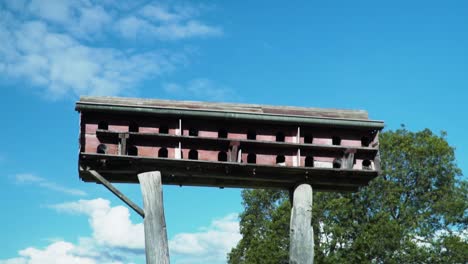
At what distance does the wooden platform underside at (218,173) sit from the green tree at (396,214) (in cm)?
987

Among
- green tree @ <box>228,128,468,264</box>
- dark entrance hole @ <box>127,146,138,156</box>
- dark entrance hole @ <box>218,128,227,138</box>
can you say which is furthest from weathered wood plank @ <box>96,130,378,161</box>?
green tree @ <box>228,128,468,264</box>

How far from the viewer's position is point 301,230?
1265cm

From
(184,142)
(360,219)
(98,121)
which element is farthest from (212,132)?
(360,219)

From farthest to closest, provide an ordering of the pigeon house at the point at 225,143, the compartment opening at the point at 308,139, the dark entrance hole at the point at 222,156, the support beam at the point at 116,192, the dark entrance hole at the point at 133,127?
the compartment opening at the point at 308,139 < the dark entrance hole at the point at 222,156 < the dark entrance hole at the point at 133,127 < the pigeon house at the point at 225,143 < the support beam at the point at 116,192

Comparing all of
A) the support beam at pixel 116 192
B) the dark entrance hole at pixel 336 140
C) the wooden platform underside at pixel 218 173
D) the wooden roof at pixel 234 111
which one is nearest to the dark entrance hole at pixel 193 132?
the wooden roof at pixel 234 111

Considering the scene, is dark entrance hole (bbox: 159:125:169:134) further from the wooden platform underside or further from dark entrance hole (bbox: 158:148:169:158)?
the wooden platform underside

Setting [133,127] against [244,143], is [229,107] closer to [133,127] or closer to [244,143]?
[244,143]

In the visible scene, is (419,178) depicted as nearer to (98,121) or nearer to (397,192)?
(397,192)

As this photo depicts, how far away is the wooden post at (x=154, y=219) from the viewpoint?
38.8 feet

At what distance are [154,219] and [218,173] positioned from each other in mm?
1610

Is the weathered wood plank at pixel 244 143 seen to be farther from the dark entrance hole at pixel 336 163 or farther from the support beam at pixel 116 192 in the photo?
the support beam at pixel 116 192

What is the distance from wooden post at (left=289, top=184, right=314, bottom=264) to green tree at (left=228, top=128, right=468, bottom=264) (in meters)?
10.4

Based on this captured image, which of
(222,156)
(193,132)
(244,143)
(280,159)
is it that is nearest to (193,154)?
(193,132)

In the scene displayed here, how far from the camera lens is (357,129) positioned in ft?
44.2
